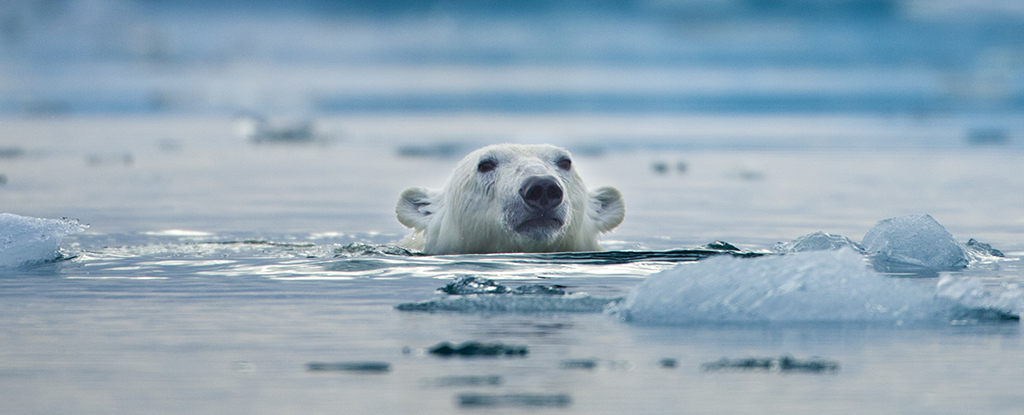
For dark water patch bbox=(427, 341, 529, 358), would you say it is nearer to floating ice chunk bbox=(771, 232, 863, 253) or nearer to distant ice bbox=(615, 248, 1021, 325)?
distant ice bbox=(615, 248, 1021, 325)

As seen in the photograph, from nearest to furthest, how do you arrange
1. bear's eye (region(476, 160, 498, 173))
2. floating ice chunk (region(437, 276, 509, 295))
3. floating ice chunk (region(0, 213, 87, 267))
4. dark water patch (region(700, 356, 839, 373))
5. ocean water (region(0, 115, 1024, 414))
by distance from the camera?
ocean water (region(0, 115, 1024, 414)), dark water patch (region(700, 356, 839, 373)), floating ice chunk (region(437, 276, 509, 295)), bear's eye (region(476, 160, 498, 173)), floating ice chunk (region(0, 213, 87, 267))

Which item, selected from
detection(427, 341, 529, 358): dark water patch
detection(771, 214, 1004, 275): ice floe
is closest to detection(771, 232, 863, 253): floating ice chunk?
detection(771, 214, 1004, 275): ice floe

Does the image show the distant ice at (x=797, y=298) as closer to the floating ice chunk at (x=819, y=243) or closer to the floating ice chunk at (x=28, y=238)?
the floating ice chunk at (x=819, y=243)

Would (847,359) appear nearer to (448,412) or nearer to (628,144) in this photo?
(448,412)

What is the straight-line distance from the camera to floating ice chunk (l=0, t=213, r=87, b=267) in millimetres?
10250

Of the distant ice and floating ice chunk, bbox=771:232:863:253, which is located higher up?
floating ice chunk, bbox=771:232:863:253

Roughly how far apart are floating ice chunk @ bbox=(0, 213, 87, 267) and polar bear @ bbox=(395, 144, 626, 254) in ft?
9.15

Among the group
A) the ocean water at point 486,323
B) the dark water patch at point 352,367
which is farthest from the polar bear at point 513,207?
the dark water patch at point 352,367

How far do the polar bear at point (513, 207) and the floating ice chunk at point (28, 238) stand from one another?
279cm

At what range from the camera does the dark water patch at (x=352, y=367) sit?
19.0ft

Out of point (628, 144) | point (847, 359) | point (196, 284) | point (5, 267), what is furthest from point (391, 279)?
point (628, 144)

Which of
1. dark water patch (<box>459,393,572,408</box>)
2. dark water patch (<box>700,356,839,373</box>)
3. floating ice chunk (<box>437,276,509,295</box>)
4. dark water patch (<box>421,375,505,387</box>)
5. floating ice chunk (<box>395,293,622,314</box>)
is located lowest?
dark water patch (<box>459,393,572,408</box>)

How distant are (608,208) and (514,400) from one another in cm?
591

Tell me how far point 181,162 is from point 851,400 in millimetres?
25796
